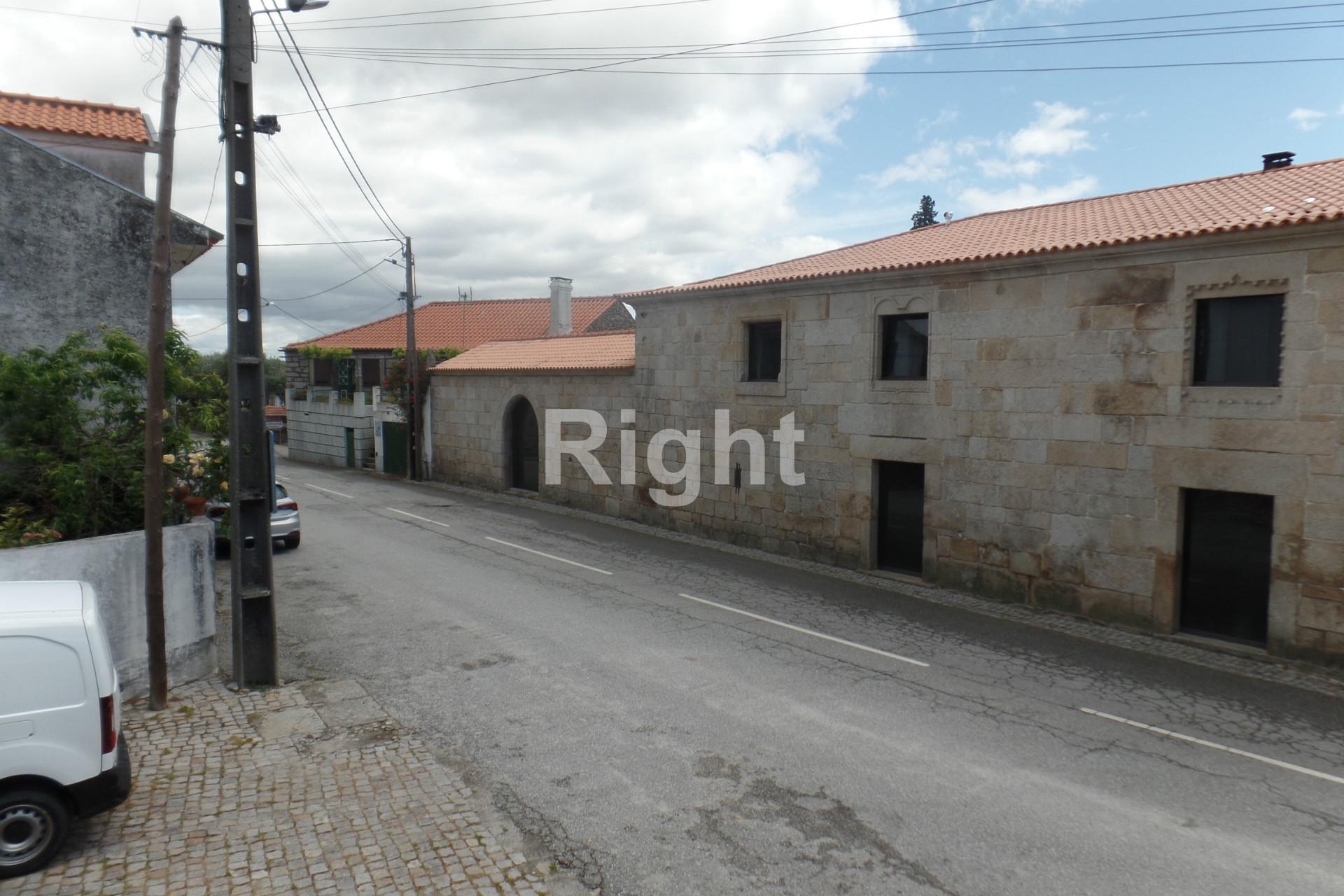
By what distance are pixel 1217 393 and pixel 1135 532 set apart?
201 centimetres

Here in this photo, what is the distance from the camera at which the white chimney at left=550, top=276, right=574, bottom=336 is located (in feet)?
103

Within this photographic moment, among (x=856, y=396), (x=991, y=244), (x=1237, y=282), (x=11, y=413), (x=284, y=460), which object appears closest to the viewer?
(x=11, y=413)

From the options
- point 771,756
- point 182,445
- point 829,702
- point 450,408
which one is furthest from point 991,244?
point 450,408

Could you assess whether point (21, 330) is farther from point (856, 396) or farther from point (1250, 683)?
point (1250, 683)

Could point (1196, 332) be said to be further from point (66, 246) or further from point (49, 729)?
point (66, 246)

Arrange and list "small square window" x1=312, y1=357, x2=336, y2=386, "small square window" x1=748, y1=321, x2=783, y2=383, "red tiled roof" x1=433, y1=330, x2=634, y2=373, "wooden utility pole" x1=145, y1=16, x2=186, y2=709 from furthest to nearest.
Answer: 1. "small square window" x1=312, y1=357, x2=336, y2=386
2. "red tiled roof" x1=433, y1=330, x2=634, y2=373
3. "small square window" x1=748, y1=321, x2=783, y2=383
4. "wooden utility pole" x1=145, y1=16, x2=186, y2=709

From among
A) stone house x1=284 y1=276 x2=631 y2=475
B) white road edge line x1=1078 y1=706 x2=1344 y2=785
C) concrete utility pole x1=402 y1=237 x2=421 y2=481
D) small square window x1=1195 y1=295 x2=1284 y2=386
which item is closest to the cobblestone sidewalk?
white road edge line x1=1078 y1=706 x2=1344 y2=785

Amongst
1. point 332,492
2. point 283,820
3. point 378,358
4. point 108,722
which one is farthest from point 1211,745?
point 378,358

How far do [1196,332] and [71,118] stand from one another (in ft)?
50.8

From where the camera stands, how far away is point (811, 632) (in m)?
10.5

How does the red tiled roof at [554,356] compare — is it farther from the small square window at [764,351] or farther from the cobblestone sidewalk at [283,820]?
the cobblestone sidewalk at [283,820]

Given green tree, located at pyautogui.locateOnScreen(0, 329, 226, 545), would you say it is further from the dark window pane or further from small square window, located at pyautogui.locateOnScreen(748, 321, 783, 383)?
the dark window pane

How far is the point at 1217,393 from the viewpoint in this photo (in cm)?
1022

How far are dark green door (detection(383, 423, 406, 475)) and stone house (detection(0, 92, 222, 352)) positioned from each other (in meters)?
17.4
